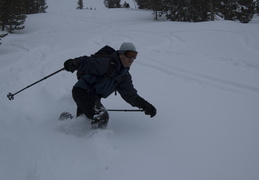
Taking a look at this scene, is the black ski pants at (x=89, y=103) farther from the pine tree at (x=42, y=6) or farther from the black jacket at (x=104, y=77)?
the pine tree at (x=42, y=6)

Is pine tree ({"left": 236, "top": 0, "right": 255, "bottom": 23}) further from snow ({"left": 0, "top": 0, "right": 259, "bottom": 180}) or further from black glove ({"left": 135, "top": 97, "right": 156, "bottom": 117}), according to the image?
black glove ({"left": 135, "top": 97, "right": 156, "bottom": 117})

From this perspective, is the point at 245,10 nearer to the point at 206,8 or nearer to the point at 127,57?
the point at 206,8

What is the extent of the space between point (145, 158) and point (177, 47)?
739cm

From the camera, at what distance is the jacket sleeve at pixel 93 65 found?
3023mm

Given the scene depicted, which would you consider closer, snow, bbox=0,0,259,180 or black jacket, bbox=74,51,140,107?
snow, bbox=0,0,259,180

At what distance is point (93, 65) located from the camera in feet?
9.96

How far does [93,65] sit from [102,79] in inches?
9.2

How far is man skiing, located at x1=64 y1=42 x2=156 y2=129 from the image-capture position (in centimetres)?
303

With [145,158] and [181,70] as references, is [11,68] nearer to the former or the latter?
[181,70]

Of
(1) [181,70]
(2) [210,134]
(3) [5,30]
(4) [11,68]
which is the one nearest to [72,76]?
(4) [11,68]

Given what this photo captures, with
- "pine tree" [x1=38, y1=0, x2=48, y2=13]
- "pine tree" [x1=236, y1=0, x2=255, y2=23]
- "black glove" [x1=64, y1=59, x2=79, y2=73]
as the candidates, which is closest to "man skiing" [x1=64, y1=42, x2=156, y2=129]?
"black glove" [x1=64, y1=59, x2=79, y2=73]

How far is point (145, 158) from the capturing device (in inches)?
102

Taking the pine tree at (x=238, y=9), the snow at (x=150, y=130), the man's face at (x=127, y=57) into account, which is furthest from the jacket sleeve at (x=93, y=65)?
the pine tree at (x=238, y=9)

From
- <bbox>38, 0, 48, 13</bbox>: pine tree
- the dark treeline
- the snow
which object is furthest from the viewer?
<bbox>38, 0, 48, 13</bbox>: pine tree
